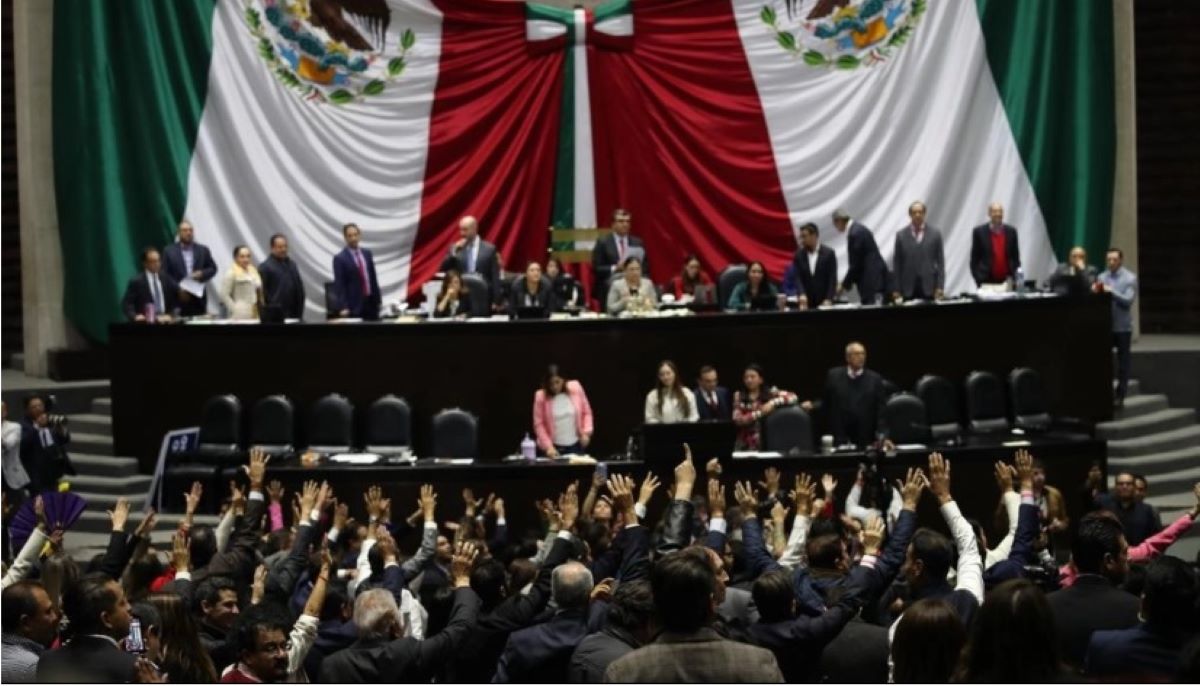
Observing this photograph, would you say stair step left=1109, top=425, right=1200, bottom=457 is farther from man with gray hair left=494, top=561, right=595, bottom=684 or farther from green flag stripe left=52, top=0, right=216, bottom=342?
man with gray hair left=494, top=561, right=595, bottom=684

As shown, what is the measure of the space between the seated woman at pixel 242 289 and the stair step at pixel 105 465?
178cm

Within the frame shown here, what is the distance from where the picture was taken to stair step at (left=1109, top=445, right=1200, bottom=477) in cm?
2020

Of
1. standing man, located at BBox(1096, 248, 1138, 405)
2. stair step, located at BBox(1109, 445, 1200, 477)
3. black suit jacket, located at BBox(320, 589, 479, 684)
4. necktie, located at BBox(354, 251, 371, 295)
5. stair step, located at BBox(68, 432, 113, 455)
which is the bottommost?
stair step, located at BBox(1109, 445, 1200, 477)

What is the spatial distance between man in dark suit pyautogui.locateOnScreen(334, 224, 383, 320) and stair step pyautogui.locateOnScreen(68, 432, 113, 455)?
8.36ft

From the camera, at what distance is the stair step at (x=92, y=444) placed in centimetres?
2041

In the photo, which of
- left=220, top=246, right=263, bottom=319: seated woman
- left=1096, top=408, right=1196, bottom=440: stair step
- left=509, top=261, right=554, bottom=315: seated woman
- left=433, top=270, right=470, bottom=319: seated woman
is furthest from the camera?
left=1096, top=408, right=1196, bottom=440: stair step

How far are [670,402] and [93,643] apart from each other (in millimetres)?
11371

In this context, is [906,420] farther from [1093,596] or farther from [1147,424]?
[1093,596]

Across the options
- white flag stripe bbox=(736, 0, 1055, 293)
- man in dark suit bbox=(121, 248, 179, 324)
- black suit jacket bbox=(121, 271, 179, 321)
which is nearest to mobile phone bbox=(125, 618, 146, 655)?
man in dark suit bbox=(121, 248, 179, 324)

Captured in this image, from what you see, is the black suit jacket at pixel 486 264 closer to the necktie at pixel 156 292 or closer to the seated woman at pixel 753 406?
the necktie at pixel 156 292

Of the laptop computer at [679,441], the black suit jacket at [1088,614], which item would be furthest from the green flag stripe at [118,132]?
the black suit jacket at [1088,614]

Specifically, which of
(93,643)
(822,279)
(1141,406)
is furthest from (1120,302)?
(93,643)

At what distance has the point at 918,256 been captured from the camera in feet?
70.5

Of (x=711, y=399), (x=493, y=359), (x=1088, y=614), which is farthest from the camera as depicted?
(x=493, y=359)
